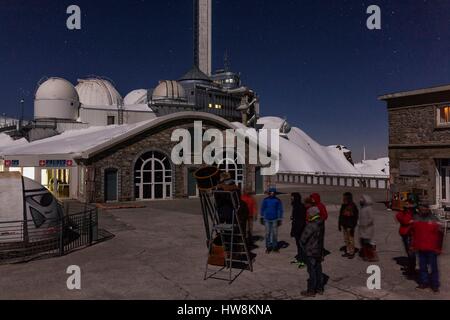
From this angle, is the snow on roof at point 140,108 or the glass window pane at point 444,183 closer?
the glass window pane at point 444,183

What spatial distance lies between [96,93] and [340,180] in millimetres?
36095

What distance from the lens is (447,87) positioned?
689 inches

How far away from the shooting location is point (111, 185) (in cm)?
2322

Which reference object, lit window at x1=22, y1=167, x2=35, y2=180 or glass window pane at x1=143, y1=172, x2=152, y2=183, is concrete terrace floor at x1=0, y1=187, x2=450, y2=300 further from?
lit window at x1=22, y1=167, x2=35, y2=180

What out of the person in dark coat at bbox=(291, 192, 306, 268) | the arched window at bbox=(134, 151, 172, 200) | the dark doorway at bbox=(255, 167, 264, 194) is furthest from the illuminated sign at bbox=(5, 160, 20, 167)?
the person in dark coat at bbox=(291, 192, 306, 268)

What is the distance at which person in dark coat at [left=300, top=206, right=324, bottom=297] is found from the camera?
7145mm

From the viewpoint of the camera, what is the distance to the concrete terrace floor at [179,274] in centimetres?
737

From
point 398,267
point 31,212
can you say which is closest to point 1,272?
point 31,212

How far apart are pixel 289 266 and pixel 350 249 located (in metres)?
1.95

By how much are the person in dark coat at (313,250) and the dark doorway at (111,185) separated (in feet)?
59.1

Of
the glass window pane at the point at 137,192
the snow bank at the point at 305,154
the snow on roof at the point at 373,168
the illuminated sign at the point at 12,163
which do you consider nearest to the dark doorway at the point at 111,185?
the glass window pane at the point at 137,192

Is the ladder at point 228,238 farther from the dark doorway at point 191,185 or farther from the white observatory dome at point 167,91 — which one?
the white observatory dome at point 167,91

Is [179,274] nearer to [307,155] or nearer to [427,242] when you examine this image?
[427,242]

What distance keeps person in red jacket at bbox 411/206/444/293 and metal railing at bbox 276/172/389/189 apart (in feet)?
83.6
